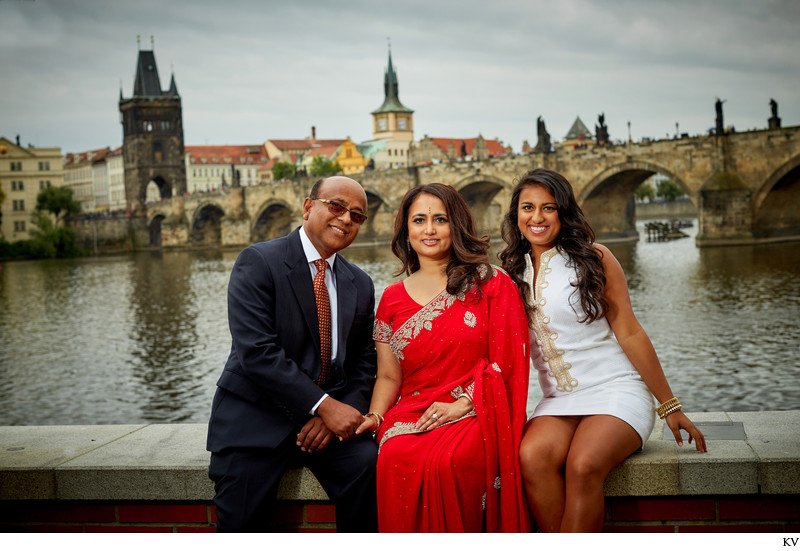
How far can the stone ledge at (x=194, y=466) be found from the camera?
2.22 metres

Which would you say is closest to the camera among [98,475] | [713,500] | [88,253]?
[713,500]

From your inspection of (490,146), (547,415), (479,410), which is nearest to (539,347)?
(547,415)

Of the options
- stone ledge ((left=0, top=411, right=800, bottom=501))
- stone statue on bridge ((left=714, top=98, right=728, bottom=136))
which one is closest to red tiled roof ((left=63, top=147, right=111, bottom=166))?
stone statue on bridge ((left=714, top=98, right=728, bottom=136))

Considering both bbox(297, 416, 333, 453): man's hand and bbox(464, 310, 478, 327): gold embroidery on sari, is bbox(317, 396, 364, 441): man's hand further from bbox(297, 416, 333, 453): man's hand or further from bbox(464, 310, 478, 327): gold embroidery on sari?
bbox(464, 310, 478, 327): gold embroidery on sari

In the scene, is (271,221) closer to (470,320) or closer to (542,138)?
(542,138)

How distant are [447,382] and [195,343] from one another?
9.42 metres

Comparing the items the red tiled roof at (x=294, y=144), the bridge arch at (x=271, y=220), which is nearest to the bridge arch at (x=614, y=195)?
the bridge arch at (x=271, y=220)

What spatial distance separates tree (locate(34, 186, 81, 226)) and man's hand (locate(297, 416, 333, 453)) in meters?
49.1

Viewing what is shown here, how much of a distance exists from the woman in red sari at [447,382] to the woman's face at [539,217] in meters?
0.18

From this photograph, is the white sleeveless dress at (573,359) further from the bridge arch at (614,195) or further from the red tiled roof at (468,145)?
the red tiled roof at (468,145)

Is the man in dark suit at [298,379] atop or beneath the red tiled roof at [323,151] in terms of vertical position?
beneath
